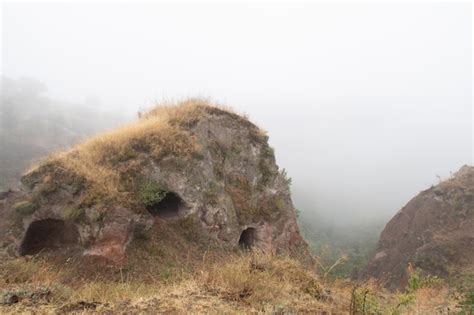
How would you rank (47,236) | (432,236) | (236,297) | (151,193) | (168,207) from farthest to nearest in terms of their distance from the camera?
(432,236) → (168,207) → (151,193) → (47,236) → (236,297)

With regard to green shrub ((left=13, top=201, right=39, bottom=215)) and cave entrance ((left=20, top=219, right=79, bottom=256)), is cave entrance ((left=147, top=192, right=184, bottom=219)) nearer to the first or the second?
cave entrance ((left=20, top=219, right=79, bottom=256))

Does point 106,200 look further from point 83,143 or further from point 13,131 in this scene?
point 13,131

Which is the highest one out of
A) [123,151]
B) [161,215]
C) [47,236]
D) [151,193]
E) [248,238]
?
[123,151]

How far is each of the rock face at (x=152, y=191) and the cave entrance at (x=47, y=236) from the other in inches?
1.2

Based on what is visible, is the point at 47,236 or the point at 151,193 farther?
the point at 151,193

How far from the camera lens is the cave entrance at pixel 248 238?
1445 cm

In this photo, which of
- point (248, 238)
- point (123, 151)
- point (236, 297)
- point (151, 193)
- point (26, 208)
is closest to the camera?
point (236, 297)

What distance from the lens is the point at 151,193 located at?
11.9 meters

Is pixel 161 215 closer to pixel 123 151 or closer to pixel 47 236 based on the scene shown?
pixel 123 151

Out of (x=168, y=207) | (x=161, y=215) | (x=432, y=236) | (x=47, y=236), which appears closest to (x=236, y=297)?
(x=161, y=215)

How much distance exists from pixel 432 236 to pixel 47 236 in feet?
69.5

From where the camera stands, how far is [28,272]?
828 cm

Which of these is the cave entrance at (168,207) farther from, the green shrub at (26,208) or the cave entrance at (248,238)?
the green shrub at (26,208)

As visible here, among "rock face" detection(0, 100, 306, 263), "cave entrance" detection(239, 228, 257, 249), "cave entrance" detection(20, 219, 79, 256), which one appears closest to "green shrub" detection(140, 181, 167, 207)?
"rock face" detection(0, 100, 306, 263)
